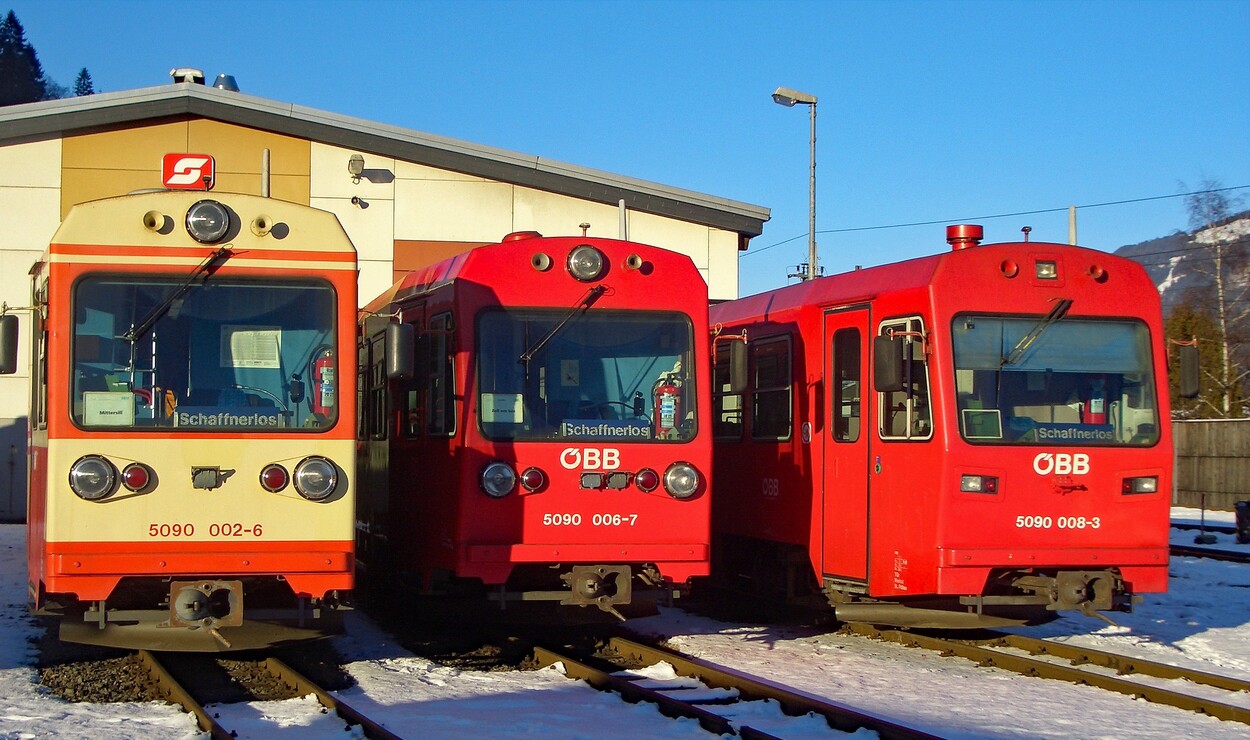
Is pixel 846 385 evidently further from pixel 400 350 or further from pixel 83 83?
pixel 83 83

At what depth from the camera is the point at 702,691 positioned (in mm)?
9031

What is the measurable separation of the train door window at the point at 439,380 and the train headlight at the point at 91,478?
245cm

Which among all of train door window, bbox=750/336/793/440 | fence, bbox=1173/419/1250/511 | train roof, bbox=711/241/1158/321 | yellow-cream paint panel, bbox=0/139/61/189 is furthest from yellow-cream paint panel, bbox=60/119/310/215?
fence, bbox=1173/419/1250/511

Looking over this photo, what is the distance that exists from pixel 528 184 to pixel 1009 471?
1345 cm

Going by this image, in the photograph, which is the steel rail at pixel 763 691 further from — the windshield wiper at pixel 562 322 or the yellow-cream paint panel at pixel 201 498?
the yellow-cream paint panel at pixel 201 498

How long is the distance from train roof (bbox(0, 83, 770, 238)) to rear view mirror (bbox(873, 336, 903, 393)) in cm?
1067

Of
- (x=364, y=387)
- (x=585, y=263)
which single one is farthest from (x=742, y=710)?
(x=364, y=387)

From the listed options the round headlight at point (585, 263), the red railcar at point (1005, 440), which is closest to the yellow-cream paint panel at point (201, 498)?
the round headlight at point (585, 263)

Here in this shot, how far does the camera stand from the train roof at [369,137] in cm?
2058

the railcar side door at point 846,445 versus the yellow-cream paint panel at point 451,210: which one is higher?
the yellow-cream paint panel at point 451,210

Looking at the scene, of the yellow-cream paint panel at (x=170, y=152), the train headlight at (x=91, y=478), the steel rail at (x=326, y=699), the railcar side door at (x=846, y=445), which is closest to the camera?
the steel rail at (x=326, y=699)

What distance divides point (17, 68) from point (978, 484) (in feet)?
309

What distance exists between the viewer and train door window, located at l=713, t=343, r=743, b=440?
43.2 ft

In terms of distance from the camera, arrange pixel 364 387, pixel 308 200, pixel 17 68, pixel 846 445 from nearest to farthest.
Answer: pixel 846 445 → pixel 364 387 → pixel 308 200 → pixel 17 68
